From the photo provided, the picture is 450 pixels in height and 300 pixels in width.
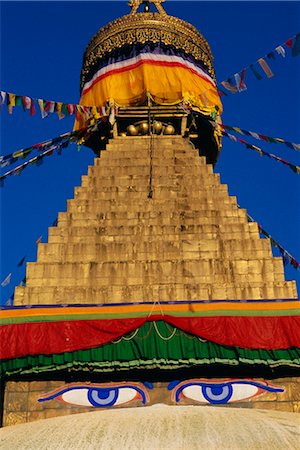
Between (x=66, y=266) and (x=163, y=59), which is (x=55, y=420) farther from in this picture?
(x=163, y=59)

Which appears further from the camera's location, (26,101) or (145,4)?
(145,4)

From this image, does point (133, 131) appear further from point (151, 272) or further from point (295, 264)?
point (151, 272)

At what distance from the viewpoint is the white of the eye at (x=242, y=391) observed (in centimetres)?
1098

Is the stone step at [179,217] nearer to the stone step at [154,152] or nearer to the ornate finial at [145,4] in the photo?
the stone step at [154,152]

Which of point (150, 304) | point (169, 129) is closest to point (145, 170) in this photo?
point (169, 129)

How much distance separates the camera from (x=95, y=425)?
6.11 meters

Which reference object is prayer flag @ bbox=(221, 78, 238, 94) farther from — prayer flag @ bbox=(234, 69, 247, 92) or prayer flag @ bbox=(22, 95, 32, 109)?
prayer flag @ bbox=(22, 95, 32, 109)

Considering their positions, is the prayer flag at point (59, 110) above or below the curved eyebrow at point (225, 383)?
above

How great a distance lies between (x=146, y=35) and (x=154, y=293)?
32.5ft

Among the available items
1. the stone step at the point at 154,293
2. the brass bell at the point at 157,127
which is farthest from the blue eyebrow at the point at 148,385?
the brass bell at the point at 157,127

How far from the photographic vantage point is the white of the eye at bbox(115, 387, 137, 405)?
1092 centimetres

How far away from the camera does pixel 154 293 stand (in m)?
12.3

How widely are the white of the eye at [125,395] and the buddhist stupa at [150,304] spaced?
18 mm

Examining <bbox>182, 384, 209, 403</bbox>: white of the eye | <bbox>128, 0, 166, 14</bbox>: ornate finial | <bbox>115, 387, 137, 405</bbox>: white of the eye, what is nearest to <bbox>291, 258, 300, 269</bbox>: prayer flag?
<bbox>182, 384, 209, 403</bbox>: white of the eye
